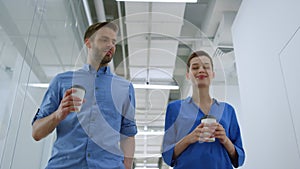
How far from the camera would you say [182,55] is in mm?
896

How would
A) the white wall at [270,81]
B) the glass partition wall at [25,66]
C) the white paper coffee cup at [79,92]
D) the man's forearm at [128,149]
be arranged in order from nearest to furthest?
the white paper coffee cup at [79,92], the man's forearm at [128,149], the glass partition wall at [25,66], the white wall at [270,81]

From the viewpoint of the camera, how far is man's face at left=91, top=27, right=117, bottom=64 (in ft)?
2.97

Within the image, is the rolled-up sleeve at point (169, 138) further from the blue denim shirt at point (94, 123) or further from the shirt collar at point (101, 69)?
the shirt collar at point (101, 69)

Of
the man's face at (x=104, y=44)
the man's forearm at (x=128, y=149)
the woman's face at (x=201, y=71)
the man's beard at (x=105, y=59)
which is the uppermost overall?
the man's face at (x=104, y=44)

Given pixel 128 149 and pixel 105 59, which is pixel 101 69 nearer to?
pixel 105 59

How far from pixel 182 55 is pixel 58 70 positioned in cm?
135

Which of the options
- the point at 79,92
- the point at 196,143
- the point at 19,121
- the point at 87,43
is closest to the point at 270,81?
the point at 196,143

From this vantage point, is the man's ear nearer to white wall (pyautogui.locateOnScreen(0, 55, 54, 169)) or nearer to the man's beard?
the man's beard

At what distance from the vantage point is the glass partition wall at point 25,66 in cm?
123

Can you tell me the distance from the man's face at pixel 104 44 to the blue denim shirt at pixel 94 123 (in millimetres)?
58

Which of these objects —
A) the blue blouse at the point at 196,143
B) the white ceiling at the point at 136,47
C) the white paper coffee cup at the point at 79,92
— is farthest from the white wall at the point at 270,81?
the white paper coffee cup at the point at 79,92

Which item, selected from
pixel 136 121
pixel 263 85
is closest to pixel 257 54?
pixel 263 85

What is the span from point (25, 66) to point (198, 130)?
1.05 meters

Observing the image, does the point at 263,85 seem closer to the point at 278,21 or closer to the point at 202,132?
the point at 278,21
